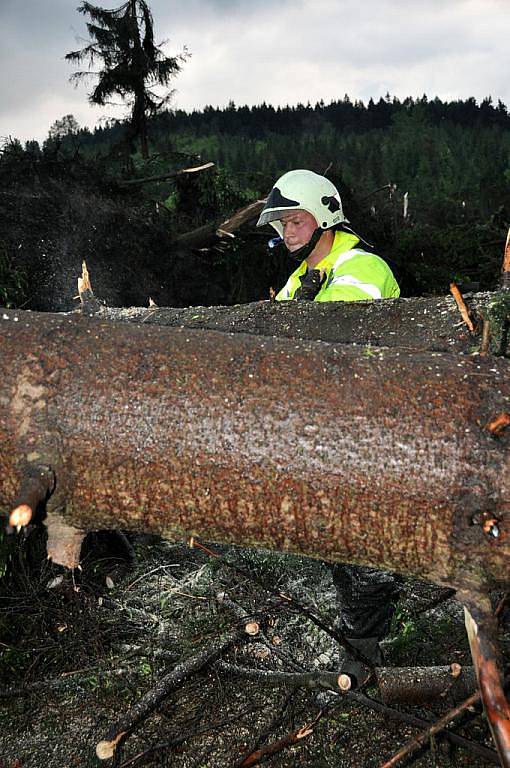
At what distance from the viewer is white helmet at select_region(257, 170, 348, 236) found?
124 inches

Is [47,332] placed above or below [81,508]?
above

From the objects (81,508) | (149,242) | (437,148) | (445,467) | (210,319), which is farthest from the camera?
(437,148)

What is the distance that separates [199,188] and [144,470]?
7009mm

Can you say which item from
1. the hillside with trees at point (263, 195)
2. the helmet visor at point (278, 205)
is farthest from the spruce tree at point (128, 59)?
the helmet visor at point (278, 205)

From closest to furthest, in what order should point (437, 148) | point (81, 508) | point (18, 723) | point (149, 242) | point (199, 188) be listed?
point (81, 508) < point (18, 723) < point (149, 242) < point (199, 188) < point (437, 148)

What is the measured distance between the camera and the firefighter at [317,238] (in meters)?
2.82

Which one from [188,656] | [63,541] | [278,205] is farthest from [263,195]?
[63,541]

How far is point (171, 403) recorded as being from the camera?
1.02m

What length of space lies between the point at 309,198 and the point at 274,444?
2.44m

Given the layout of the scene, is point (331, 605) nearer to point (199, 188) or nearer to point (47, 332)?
point (47, 332)

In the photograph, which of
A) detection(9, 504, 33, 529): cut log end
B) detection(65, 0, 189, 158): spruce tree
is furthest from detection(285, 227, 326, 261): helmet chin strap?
detection(65, 0, 189, 158): spruce tree

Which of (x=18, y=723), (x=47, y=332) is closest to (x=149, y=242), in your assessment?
(x=18, y=723)

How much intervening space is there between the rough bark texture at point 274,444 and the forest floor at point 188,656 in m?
1.14

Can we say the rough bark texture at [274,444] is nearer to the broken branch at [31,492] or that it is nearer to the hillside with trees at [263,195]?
the broken branch at [31,492]
